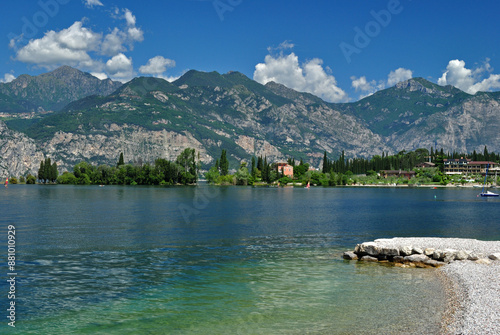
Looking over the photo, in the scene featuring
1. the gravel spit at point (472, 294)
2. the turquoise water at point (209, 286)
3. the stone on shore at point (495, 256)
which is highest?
the stone on shore at point (495, 256)

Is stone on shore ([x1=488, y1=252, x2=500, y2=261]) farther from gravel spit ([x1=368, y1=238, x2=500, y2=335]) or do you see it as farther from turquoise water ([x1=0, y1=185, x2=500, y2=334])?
turquoise water ([x1=0, y1=185, x2=500, y2=334])

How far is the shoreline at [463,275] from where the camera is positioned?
59.5 ft

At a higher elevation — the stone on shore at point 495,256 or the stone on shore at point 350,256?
the stone on shore at point 495,256

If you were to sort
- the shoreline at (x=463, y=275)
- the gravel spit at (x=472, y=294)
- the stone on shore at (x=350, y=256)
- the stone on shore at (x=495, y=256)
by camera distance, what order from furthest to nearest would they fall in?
the stone on shore at (x=350, y=256) → the stone on shore at (x=495, y=256) → the shoreline at (x=463, y=275) → the gravel spit at (x=472, y=294)

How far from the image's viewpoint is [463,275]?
27328 millimetres

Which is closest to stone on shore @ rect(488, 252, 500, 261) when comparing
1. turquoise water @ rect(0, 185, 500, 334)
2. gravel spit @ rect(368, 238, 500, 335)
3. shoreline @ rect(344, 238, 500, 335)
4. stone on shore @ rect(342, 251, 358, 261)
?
shoreline @ rect(344, 238, 500, 335)

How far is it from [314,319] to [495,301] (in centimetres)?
977

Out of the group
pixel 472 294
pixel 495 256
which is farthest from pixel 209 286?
pixel 495 256

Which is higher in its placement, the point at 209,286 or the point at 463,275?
the point at 463,275

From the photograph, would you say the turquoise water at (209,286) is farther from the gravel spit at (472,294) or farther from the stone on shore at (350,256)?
the stone on shore at (350,256)

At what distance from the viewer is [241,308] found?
70.6 ft

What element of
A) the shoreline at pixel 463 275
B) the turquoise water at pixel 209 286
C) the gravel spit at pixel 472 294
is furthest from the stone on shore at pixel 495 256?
the turquoise water at pixel 209 286

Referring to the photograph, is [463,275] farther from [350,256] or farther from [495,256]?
[350,256]

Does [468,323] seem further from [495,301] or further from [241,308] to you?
[241,308]
